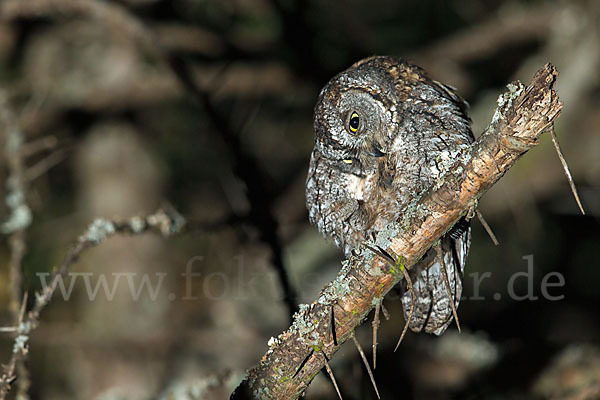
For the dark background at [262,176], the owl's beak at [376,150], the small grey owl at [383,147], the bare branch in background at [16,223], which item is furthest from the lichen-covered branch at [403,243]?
the dark background at [262,176]

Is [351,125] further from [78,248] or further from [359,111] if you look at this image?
[78,248]

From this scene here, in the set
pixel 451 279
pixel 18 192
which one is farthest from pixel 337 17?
pixel 18 192

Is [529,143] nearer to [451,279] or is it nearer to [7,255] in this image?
[451,279]

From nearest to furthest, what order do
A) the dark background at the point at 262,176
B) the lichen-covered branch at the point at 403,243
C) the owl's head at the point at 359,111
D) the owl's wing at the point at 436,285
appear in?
1. the lichen-covered branch at the point at 403,243
2. the owl's head at the point at 359,111
3. the owl's wing at the point at 436,285
4. the dark background at the point at 262,176

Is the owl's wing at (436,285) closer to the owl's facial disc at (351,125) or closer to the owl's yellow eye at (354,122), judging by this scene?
the owl's facial disc at (351,125)

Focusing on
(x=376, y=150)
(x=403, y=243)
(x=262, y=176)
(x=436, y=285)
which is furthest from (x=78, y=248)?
(x=262, y=176)
